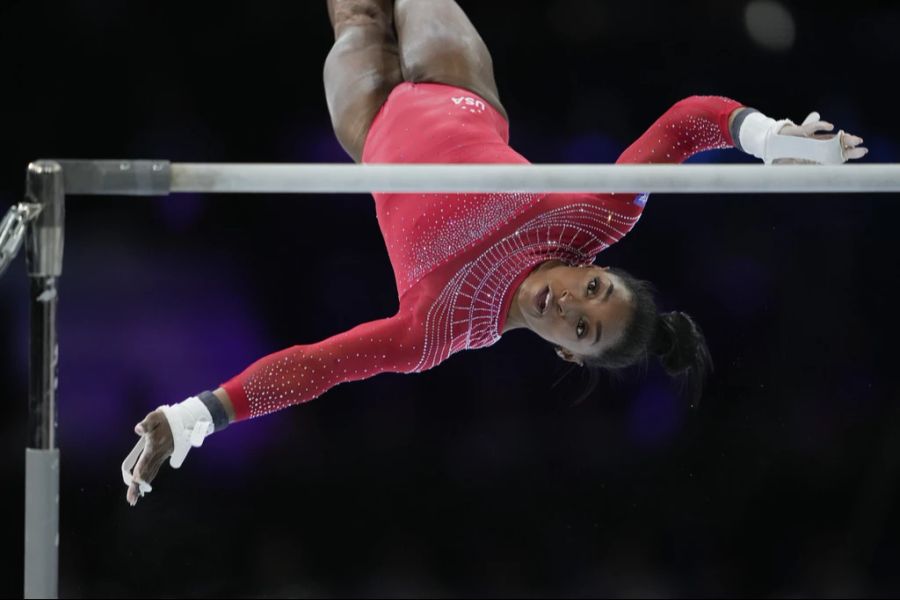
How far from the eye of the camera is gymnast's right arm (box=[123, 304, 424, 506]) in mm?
1909

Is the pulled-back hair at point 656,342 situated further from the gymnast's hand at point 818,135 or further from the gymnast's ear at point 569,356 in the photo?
the gymnast's hand at point 818,135

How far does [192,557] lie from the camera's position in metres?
3.21

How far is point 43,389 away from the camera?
1.51 m

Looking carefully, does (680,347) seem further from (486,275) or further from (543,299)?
(486,275)

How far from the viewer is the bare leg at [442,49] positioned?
8.48 ft

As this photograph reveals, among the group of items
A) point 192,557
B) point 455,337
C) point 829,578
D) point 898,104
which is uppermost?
point 898,104

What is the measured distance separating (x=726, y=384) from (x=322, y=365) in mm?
1677

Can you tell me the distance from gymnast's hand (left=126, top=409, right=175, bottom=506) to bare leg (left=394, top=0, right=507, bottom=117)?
110cm

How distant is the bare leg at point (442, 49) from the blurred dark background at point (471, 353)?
627 millimetres

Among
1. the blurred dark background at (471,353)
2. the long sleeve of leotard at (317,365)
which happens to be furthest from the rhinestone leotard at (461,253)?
the blurred dark background at (471,353)

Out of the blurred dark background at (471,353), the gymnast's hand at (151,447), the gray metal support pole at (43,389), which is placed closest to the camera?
the gray metal support pole at (43,389)

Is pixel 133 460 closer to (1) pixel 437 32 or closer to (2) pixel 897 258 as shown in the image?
(1) pixel 437 32

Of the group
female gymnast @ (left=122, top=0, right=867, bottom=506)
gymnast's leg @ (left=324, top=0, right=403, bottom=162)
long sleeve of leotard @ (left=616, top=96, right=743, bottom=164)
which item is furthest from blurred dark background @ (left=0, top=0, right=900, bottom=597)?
long sleeve of leotard @ (left=616, top=96, right=743, bottom=164)

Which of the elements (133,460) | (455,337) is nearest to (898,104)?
(455,337)
